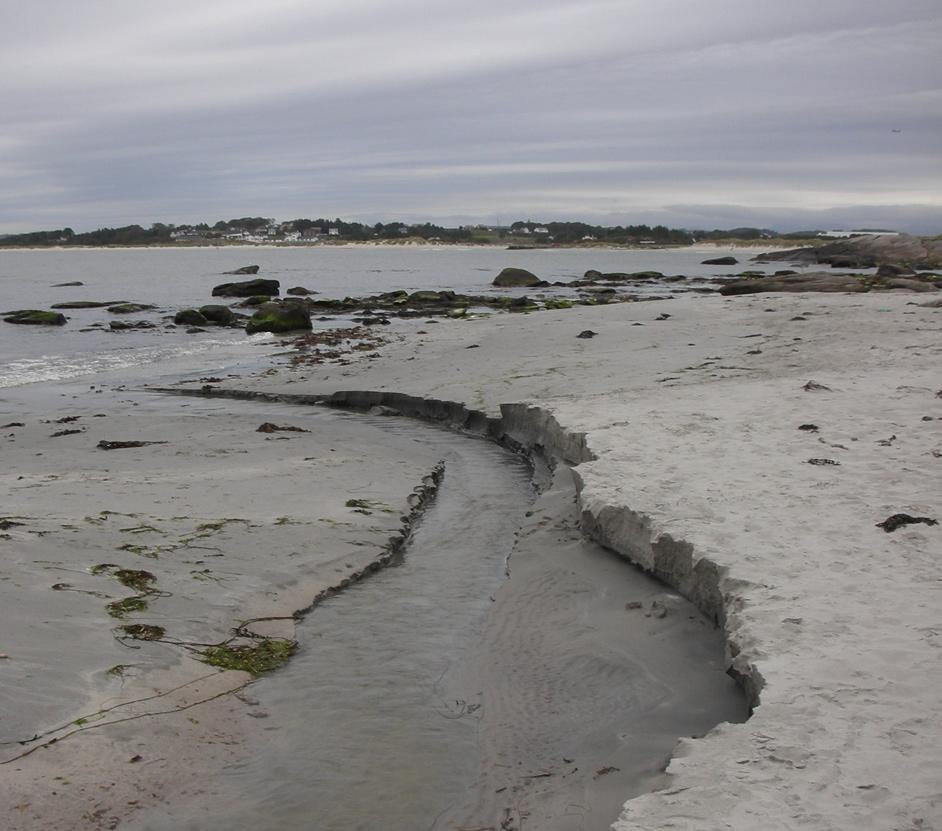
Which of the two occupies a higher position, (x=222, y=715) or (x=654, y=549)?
(x=654, y=549)

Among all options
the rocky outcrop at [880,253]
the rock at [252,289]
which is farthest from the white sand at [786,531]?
the rocky outcrop at [880,253]

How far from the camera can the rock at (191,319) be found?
103 feet

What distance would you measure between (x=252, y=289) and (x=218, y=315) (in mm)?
11469

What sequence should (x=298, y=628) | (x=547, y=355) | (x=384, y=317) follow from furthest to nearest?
(x=384, y=317)
(x=547, y=355)
(x=298, y=628)

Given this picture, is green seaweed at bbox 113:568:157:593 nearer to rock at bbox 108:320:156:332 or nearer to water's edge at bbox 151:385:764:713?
water's edge at bbox 151:385:764:713

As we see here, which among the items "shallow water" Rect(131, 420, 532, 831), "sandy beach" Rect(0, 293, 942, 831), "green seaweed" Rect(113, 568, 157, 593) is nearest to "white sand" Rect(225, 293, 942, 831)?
"sandy beach" Rect(0, 293, 942, 831)

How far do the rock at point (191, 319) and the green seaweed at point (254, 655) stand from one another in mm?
27129

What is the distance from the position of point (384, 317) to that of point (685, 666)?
26147 mm

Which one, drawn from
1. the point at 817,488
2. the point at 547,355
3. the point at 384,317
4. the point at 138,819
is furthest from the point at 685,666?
the point at 384,317

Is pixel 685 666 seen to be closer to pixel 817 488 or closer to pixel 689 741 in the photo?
pixel 689 741

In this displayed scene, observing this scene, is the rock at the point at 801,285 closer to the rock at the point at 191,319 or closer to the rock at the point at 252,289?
the rock at the point at 191,319

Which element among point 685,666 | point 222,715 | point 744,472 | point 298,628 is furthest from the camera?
point 744,472

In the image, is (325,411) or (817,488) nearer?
(817,488)

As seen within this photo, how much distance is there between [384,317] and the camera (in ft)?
100
